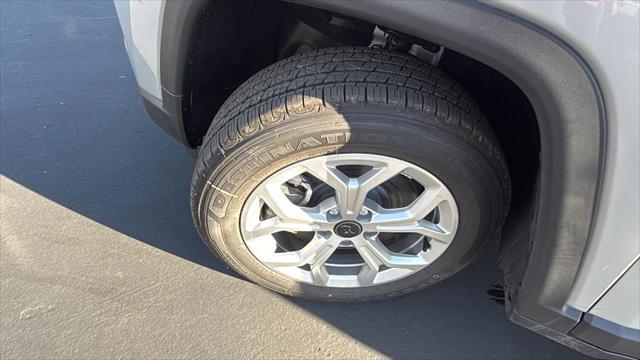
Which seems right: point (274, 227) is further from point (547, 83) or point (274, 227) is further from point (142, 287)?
point (547, 83)

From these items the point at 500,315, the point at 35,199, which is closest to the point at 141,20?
the point at 35,199

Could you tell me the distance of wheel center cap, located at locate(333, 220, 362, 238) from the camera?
1.65 m

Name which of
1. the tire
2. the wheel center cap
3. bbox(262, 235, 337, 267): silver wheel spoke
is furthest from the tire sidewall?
the wheel center cap

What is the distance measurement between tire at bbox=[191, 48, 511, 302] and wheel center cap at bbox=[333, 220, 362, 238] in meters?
0.29

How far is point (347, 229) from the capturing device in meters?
1.67

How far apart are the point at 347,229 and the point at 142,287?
33.0 inches

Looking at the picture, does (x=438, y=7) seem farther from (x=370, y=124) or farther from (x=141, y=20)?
(x=141, y=20)

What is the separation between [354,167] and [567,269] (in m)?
0.64

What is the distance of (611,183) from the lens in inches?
43.9

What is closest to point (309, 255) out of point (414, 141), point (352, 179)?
point (352, 179)

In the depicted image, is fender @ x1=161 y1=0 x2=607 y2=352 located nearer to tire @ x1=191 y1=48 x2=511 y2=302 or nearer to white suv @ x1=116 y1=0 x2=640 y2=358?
white suv @ x1=116 y1=0 x2=640 y2=358

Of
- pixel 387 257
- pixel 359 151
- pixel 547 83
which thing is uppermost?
pixel 547 83

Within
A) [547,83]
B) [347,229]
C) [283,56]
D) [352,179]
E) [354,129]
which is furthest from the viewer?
[283,56]

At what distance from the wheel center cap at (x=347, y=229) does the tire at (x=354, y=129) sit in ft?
0.97
